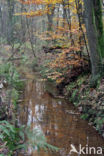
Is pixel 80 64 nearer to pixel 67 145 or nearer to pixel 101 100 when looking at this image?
pixel 101 100

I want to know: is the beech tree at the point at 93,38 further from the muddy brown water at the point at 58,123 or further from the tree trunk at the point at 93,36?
the muddy brown water at the point at 58,123

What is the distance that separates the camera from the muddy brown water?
15.6 ft

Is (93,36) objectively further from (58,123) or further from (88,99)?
(58,123)

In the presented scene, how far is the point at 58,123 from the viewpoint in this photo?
6.07 m

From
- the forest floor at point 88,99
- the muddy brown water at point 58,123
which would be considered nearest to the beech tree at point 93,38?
the forest floor at point 88,99

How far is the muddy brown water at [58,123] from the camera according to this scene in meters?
4.75

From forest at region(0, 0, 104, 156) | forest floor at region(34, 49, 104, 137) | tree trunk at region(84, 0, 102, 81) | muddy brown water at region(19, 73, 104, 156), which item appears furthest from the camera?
tree trunk at region(84, 0, 102, 81)

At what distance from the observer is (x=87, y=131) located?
548 centimetres

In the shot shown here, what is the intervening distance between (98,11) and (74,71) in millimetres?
3215

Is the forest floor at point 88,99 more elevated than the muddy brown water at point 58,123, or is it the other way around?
the forest floor at point 88,99

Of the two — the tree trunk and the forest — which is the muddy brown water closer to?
the forest

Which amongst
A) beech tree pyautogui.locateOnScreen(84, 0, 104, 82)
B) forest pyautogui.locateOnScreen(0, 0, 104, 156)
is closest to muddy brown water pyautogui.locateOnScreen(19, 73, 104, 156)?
forest pyautogui.locateOnScreen(0, 0, 104, 156)

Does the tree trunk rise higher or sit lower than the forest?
higher

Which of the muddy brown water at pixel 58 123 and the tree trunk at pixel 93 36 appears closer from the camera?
the muddy brown water at pixel 58 123
